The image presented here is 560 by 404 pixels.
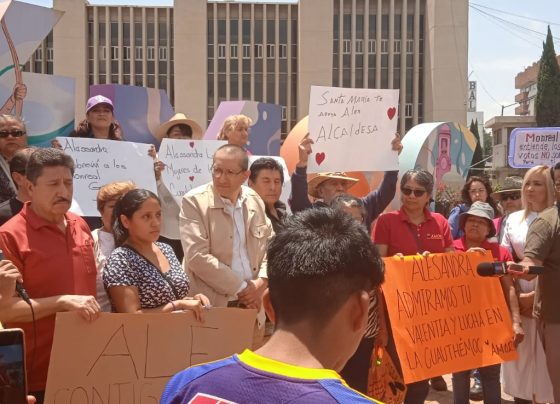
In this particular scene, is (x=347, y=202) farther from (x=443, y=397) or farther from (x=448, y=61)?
(x=448, y=61)

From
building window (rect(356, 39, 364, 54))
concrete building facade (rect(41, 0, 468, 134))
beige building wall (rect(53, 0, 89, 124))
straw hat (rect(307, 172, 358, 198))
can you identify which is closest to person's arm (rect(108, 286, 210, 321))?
straw hat (rect(307, 172, 358, 198))

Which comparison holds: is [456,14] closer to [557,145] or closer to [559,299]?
[557,145]

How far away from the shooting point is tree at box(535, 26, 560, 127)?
40438 millimetres

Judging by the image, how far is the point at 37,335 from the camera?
10.3 ft

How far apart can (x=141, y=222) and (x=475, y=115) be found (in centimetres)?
7383

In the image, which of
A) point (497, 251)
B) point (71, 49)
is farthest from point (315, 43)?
point (497, 251)

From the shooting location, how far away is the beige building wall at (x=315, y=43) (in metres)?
48.0

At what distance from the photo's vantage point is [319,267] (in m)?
1.40

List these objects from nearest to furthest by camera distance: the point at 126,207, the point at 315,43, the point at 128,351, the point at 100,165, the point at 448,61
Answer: the point at 128,351, the point at 126,207, the point at 100,165, the point at 315,43, the point at 448,61

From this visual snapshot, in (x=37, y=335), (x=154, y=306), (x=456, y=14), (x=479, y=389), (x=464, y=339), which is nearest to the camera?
(x=37, y=335)

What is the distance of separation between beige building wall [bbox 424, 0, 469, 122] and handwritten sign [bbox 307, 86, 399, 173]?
147 ft

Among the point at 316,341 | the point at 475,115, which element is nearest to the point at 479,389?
the point at 316,341

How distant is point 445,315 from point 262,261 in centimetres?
132

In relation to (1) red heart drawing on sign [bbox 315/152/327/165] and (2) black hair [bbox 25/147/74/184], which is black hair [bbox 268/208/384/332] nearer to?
(2) black hair [bbox 25/147/74/184]
